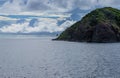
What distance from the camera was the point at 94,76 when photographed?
8806cm

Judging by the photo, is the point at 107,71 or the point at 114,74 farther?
the point at 107,71

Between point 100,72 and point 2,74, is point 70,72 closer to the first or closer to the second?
point 100,72

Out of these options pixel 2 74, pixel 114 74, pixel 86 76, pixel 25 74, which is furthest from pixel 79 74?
pixel 2 74

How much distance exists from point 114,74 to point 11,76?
3039cm

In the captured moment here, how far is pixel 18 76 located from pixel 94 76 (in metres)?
22.2

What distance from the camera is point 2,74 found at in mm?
94000

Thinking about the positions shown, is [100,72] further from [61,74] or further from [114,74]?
[61,74]

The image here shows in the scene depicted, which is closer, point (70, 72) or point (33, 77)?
point (33, 77)

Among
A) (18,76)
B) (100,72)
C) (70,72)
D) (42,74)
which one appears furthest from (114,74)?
(18,76)

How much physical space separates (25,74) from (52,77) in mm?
9916

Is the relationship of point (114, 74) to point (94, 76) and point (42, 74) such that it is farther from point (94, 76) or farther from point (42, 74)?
point (42, 74)

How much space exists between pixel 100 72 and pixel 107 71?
3343 mm

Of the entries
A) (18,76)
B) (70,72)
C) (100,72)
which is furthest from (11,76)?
(100,72)

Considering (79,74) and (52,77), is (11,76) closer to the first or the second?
(52,77)
